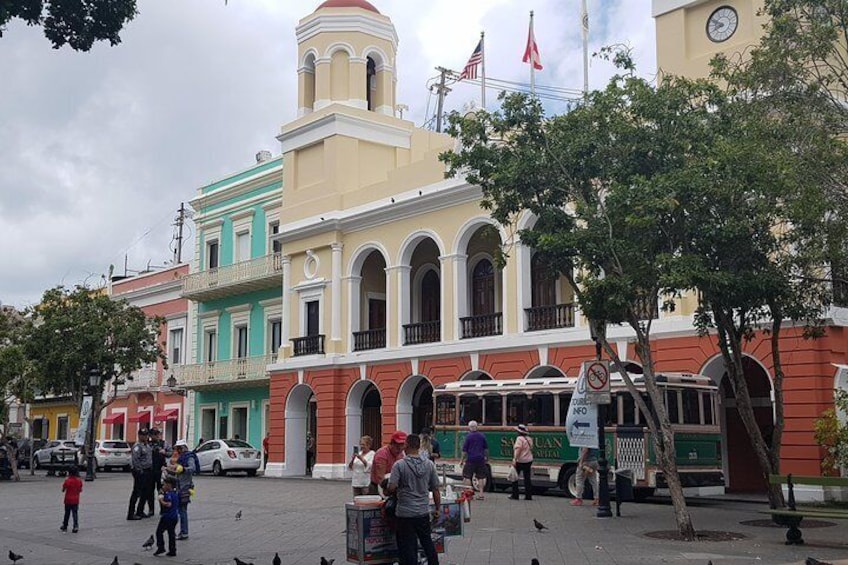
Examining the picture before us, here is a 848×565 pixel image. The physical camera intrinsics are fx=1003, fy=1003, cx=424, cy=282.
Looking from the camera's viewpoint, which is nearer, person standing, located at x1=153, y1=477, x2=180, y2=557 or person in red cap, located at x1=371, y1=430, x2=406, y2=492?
person in red cap, located at x1=371, y1=430, x2=406, y2=492

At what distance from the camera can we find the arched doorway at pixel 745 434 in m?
24.8

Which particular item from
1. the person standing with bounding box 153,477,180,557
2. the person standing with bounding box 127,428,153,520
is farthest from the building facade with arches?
the person standing with bounding box 153,477,180,557

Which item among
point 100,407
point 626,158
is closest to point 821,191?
point 626,158

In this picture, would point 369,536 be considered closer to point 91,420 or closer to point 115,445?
point 91,420

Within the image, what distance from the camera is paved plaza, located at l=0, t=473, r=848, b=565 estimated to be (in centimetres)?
1315

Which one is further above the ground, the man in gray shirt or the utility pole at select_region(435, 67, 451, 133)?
the utility pole at select_region(435, 67, 451, 133)

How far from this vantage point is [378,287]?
34688mm

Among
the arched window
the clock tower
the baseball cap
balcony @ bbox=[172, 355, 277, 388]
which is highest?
the clock tower

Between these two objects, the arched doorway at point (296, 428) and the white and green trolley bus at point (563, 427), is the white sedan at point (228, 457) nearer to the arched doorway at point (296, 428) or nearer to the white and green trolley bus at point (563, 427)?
the arched doorway at point (296, 428)

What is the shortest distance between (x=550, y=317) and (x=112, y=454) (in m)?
21.4

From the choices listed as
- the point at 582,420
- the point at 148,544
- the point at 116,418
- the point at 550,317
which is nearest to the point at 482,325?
the point at 550,317

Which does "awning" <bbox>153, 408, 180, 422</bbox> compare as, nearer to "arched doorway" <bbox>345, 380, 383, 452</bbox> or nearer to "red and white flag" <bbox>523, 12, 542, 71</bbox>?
"arched doorway" <bbox>345, 380, 383, 452</bbox>

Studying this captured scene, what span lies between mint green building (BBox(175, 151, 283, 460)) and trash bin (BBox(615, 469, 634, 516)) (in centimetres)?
2100

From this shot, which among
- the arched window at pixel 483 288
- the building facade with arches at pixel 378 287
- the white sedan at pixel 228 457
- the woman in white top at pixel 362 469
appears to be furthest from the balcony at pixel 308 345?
the woman in white top at pixel 362 469
